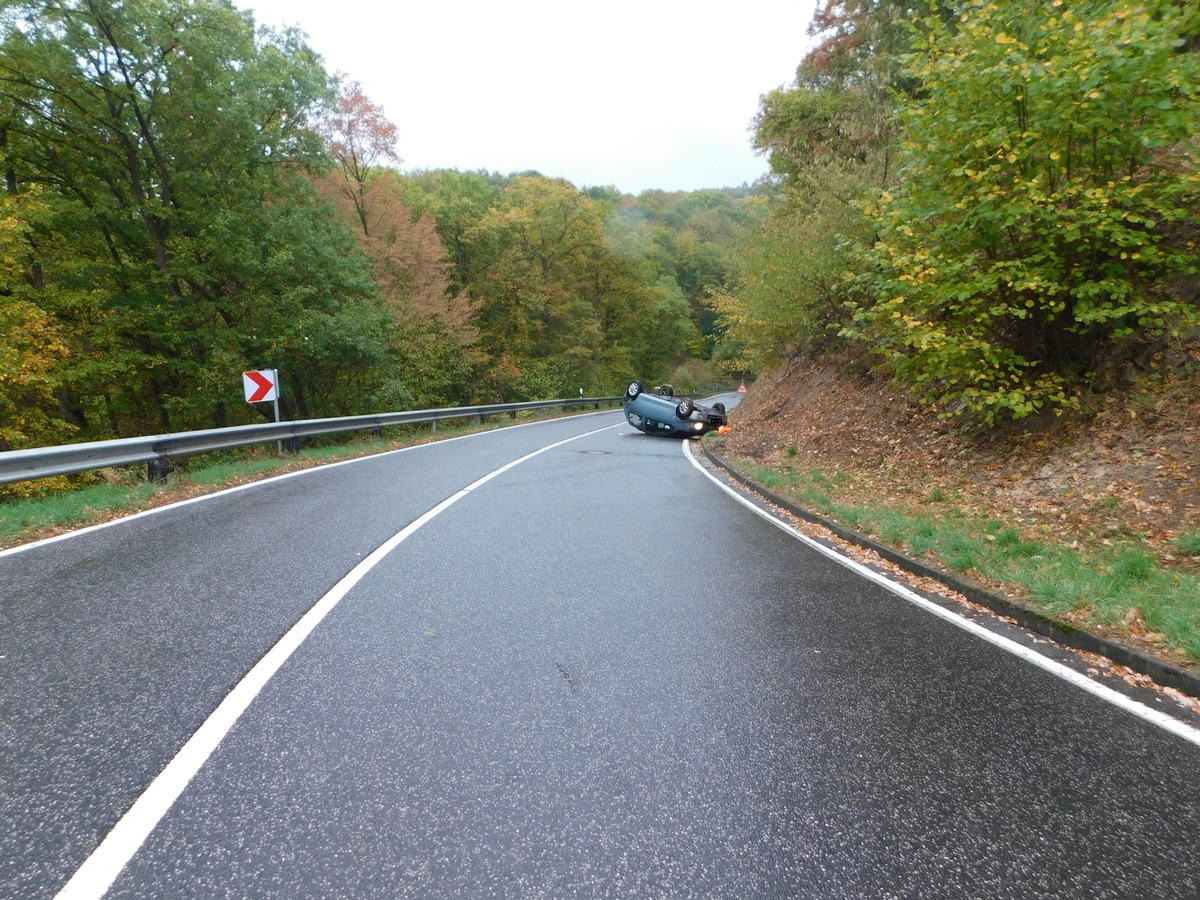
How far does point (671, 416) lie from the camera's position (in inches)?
817

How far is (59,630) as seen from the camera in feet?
12.7

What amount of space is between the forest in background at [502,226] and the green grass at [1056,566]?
6.76ft

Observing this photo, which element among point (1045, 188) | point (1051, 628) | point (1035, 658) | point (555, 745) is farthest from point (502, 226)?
point (555, 745)

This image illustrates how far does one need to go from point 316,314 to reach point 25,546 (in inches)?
608

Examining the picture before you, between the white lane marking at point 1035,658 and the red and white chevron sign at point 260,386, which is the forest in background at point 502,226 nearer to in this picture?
the white lane marking at point 1035,658

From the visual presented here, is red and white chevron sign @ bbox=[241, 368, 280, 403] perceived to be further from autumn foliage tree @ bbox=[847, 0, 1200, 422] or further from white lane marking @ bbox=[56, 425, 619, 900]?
autumn foliage tree @ bbox=[847, 0, 1200, 422]

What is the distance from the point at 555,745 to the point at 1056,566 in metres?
4.64

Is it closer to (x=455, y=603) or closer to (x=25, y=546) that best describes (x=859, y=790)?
(x=455, y=603)

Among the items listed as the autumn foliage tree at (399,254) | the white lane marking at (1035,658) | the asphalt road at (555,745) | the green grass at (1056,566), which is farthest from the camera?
the autumn foliage tree at (399,254)

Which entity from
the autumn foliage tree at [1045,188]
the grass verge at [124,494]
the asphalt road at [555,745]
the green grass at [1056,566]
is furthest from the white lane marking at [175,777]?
the autumn foliage tree at [1045,188]

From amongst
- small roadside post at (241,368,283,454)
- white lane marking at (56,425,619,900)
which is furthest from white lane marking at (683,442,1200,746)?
small roadside post at (241,368,283,454)

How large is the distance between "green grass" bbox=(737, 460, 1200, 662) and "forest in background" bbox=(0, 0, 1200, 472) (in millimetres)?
2061

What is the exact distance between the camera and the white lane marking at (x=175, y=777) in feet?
6.32

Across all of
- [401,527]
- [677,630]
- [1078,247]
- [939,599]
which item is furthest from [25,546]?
[1078,247]
